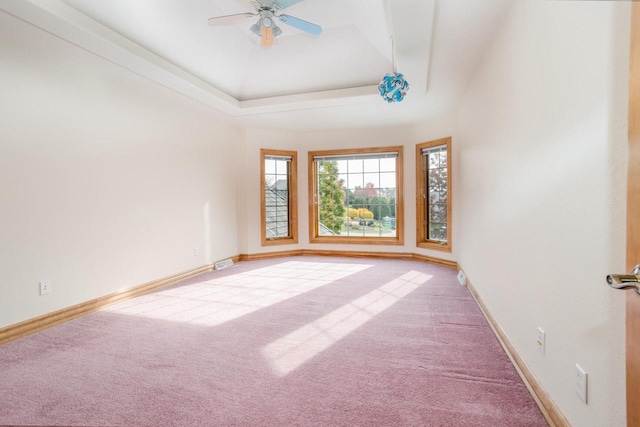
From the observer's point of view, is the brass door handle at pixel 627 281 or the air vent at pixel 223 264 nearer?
the brass door handle at pixel 627 281

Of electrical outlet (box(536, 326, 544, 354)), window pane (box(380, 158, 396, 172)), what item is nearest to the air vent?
window pane (box(380, 158, 396, 172))

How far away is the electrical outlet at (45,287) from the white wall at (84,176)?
44 millimetres

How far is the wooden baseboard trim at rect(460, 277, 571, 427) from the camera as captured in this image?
1.43 meters

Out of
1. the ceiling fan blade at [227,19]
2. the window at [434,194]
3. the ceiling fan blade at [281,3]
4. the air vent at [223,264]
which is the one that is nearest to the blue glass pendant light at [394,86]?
the ceiling fan blade at [281,3]

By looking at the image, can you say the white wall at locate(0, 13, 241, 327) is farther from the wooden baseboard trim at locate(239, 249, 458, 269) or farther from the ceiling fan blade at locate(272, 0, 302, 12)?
the ceiling fan blade at locate(272, 0, 302, 12)

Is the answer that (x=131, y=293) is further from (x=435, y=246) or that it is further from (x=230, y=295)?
(x=435, y=246)

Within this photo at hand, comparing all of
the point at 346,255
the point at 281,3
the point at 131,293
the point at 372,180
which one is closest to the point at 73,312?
the point at 131,293

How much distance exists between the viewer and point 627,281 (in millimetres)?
817

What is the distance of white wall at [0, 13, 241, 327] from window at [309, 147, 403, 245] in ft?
7.65

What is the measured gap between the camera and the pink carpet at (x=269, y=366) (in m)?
1.60

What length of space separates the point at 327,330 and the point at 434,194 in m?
3.50

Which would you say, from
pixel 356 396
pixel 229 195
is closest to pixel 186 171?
pixel 229 195

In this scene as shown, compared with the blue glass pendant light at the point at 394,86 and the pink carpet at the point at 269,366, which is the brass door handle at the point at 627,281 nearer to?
the pink carpet at the point at 269,366

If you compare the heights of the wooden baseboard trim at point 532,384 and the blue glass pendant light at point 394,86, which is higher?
the blue glass pendant light at point 394,86
